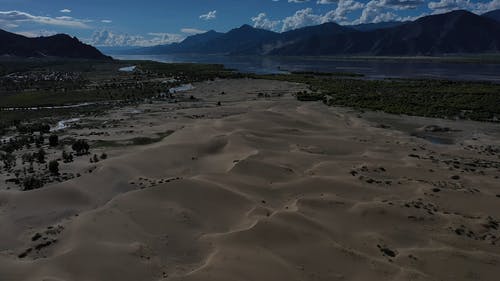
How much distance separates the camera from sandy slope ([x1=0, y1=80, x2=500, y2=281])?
572 inches

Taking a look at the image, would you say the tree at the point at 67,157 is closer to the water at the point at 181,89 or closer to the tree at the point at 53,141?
the tree at the point at 53,141

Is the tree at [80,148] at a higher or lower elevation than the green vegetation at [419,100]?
higher

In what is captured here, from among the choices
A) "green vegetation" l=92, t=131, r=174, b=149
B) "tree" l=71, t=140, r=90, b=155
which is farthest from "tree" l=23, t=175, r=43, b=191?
"green vegetation" l=92, t=131, r=174, b=149

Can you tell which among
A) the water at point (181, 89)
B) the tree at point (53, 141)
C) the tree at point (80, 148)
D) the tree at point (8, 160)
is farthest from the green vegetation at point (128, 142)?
the water at point (181, 89)

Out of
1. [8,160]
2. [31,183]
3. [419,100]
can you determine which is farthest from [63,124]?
[419,100]

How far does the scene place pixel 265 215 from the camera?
18.8m

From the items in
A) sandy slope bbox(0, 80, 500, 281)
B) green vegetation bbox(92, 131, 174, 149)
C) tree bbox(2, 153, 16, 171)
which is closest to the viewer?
sandy slope bbox(0, 80, 500, 281)

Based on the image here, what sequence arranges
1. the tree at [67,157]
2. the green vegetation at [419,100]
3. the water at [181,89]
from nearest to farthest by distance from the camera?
the tree at [67,157] < the green vegetation at [419,100] < the water at [181,89]

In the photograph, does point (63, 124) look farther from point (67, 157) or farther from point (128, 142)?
point (67, 157)

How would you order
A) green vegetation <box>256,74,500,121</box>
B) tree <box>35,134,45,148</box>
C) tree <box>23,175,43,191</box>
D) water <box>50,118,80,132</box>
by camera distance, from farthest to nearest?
green vegetation <box>256,74,500,121</box> → water <box>50,118,80,132</box> → tree <box>35,134,45,148</box> → tree <box>23,175,43,191</box>

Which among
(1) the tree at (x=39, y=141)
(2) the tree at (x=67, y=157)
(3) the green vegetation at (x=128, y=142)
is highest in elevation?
(2) the tree at (x=67, y=157)

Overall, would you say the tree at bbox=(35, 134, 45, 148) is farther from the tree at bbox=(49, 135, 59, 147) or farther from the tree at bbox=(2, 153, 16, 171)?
the tree at bbox=(2, 153, 16, 171)

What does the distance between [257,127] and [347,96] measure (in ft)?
91.4

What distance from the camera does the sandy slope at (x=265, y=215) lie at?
14531 mm
